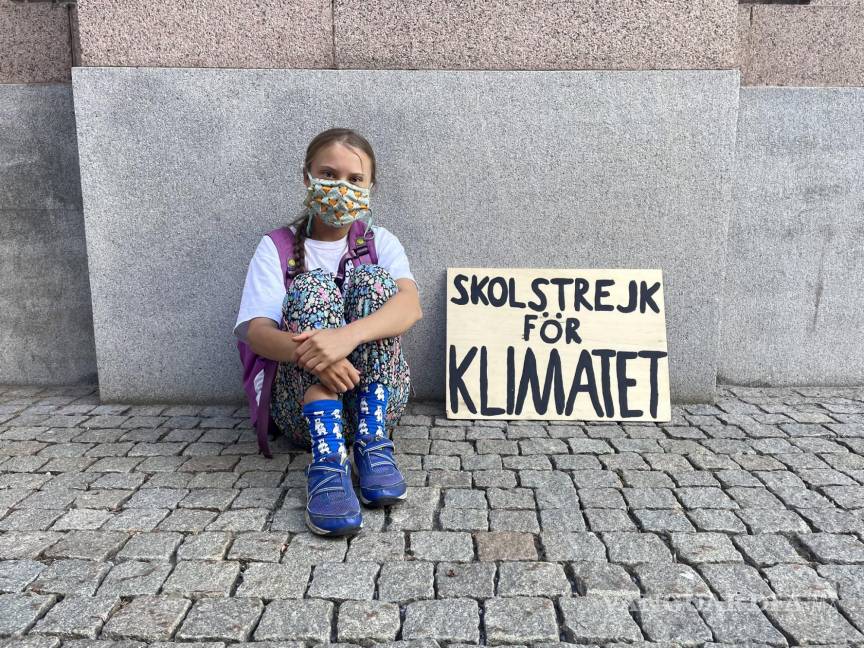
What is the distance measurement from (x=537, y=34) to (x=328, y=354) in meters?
2.16

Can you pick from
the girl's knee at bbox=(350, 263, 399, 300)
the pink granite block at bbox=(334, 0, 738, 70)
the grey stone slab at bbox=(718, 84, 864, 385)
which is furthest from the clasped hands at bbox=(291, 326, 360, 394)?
the grey stone slab at bbox=(718, 84, 864, 385)

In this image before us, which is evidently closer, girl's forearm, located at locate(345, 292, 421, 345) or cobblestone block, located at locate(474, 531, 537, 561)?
cobblestone block, located at locate(474, 531, 537, 561)

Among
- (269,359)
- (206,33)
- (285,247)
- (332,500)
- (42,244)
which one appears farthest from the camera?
(42,244)

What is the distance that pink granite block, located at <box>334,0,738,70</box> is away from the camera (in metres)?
3.44

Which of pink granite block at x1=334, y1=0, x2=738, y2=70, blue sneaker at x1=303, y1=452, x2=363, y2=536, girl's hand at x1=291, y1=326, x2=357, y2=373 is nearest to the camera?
blue sneaker at x1=303, y1=452, x2=363, y2=536

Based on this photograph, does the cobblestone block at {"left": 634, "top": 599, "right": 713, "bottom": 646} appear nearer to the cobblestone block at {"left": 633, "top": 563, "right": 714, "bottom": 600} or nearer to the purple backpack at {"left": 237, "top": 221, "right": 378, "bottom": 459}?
the cobblestone block at {"left": 633, "top": 563, "right": 714, "bottom": 600}

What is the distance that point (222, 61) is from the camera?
11.5ft

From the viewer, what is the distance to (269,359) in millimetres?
2674

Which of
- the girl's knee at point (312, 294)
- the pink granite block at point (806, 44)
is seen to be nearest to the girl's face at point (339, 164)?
the girl's knee at point (312, 294)

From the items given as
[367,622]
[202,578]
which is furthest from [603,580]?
[202,578]

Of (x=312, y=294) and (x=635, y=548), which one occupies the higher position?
(x=312, y=294)

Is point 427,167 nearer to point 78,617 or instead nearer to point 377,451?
point 377,451

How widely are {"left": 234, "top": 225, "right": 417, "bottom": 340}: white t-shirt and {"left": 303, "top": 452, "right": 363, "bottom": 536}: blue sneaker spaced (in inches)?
24.8

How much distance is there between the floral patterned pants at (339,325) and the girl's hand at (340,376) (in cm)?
9
